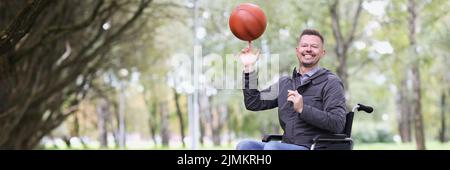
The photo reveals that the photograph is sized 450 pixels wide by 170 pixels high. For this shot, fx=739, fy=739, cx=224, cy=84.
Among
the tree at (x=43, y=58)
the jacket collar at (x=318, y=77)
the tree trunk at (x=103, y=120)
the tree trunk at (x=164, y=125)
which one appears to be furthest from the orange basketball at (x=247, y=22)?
the tree trunk at (x=164, y=125)

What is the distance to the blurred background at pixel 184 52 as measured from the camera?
13.4 metres

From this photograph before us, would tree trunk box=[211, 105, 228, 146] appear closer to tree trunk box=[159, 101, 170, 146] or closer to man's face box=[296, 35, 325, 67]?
tree trunk box=[159, 101, 170, 146]

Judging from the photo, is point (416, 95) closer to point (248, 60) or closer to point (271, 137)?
point (271, 137)

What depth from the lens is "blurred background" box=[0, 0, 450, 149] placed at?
44.1 ft

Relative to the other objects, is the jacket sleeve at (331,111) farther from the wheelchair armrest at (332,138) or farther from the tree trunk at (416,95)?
the tree trunk at (416,95)

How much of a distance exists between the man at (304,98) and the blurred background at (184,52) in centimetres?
265

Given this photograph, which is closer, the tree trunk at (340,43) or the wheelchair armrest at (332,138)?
the wheelchair armrest at (332,138)

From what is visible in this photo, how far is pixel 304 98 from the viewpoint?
5137mm

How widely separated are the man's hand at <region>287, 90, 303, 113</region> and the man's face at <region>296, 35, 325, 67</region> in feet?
1.42

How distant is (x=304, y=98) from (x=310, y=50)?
1.16 feet

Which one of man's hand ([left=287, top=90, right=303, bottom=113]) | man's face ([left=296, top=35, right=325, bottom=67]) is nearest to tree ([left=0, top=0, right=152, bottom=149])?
man's face ([left=296, top=35, right=325, bottom=67])

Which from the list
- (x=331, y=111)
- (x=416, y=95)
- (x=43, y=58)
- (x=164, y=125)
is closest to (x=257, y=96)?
(x=331, y=111)
